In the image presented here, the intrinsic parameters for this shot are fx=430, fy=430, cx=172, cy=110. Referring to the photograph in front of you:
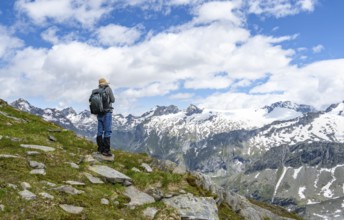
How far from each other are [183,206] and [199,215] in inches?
35.7

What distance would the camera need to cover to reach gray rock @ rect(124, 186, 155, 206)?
2076 centimetres

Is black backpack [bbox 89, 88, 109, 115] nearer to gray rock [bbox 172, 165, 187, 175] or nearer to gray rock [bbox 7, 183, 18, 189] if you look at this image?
gray rock [bbox 172, 165, 187, 175]

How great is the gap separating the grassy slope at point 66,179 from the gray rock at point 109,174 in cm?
48

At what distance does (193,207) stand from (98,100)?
994 centimetres

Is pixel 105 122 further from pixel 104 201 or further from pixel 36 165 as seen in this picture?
pixel 104 201

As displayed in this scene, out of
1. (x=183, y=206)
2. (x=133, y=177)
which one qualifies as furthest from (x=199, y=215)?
(x=133, y=177)

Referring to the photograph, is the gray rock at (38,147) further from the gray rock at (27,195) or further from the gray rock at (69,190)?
the gray rock at (27,195)

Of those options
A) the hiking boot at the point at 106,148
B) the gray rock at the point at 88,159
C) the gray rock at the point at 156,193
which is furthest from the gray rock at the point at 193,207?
the hiking boot at the point at 106,148

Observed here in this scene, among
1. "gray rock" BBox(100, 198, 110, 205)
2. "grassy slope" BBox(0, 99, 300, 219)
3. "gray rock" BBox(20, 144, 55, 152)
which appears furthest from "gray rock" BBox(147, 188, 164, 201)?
"gray rock" BBox(20, 144, 55, 152)

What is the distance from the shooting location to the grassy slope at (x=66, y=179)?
16.7m

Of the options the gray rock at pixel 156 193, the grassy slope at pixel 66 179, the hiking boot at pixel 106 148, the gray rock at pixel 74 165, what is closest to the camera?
the grassy slope at pixel 66 179

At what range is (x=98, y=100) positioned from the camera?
89.2 ft

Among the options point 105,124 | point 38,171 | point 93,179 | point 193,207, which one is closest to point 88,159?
point 93,179

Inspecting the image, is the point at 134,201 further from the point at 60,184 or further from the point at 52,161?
the point at 52,161
